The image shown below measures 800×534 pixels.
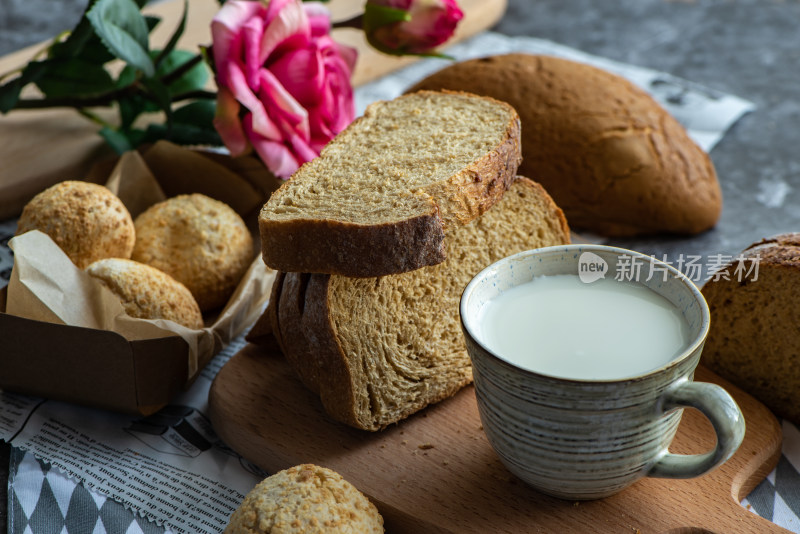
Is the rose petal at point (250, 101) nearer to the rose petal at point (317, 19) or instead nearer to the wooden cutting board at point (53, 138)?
the rose petal at point (317, 19)

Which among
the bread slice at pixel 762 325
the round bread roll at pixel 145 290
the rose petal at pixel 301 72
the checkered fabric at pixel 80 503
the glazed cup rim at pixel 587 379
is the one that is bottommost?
the checkered fabric at pixel 80 503

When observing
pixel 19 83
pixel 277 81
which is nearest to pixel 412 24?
pixel 277 81

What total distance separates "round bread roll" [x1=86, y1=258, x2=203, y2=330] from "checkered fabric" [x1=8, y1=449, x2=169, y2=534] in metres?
0.30

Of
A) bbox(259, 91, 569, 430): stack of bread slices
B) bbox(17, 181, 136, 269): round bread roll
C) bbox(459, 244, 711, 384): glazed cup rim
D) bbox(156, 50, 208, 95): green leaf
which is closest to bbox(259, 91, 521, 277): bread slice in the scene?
bbox(259, 91, 569, 430): stack of bread slices

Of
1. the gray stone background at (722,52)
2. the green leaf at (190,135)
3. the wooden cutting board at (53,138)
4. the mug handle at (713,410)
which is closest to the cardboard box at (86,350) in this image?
the green leaf at (190,135)

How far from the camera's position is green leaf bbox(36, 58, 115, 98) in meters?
2.00

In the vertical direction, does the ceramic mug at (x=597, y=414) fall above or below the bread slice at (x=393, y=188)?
below

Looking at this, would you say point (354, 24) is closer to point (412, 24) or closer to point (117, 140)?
point (412, 24)

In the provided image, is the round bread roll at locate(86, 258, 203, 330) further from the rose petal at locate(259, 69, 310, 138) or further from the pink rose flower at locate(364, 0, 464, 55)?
the pink rose flower at locate(364, 0, 464, 55)

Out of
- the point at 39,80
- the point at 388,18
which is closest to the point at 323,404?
the point at 388,18

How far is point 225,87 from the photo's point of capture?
1743 millimetres

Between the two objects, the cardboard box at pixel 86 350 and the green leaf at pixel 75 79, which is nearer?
the cardboard box at pixel 86 350

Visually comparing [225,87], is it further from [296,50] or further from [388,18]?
[388,18]

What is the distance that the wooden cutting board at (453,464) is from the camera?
3.94ft
